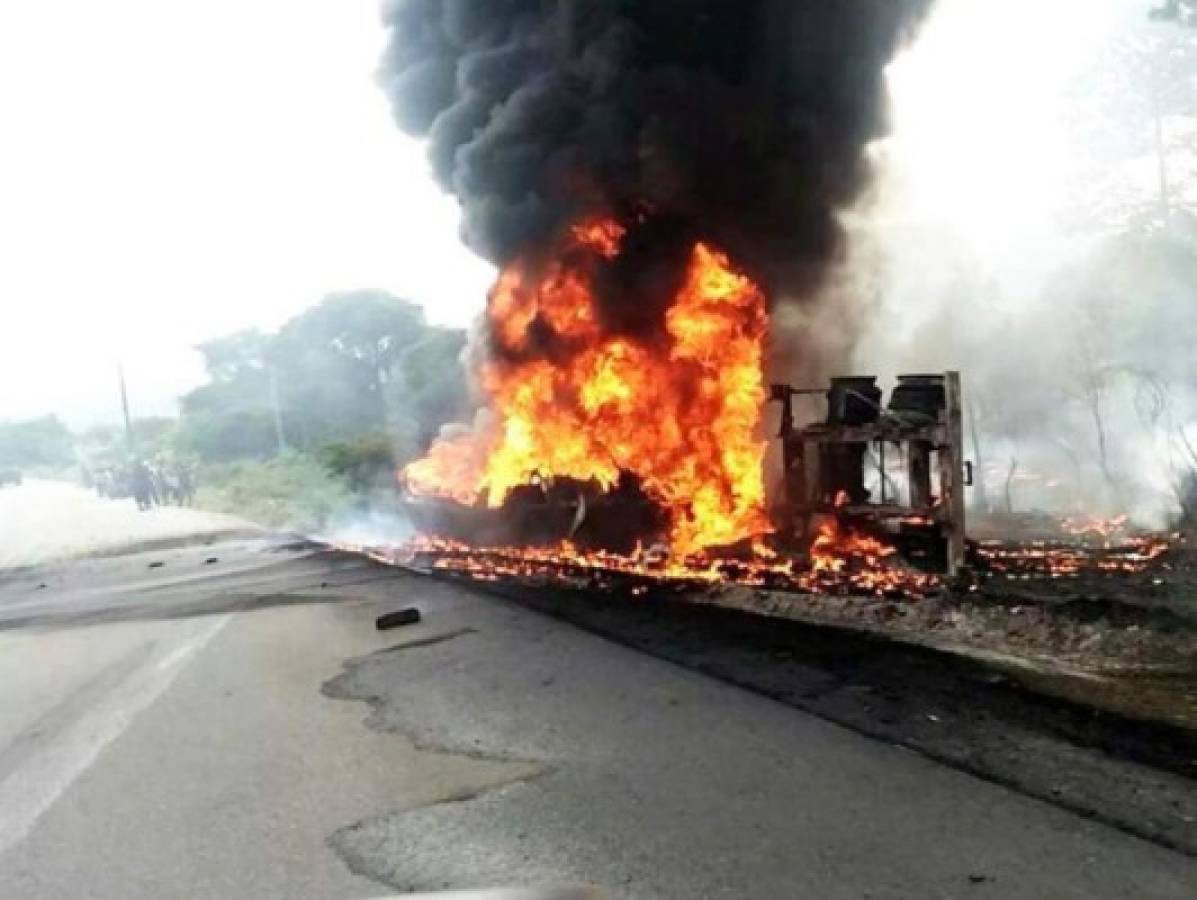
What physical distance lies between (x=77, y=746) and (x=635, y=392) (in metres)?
9.43

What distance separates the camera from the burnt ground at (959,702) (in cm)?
404

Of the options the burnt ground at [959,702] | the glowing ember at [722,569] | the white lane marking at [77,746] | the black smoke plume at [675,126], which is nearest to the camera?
the burnt ground at [959,702]

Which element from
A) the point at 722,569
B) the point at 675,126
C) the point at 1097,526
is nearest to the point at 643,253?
the point at 675,126

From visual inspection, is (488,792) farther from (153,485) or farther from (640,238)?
(153,485)

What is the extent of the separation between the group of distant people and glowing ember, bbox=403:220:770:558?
74.2 feet

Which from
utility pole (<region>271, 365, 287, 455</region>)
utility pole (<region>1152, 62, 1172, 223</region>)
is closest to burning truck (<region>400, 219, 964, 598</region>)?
utility pole (<region>1152, 62, 1172, 223</region>)

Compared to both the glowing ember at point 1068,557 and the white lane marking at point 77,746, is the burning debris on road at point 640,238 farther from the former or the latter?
the white lane marking at point 77,746

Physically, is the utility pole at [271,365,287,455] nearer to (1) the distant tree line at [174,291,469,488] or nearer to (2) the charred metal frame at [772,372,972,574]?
(1) the distant tree line at [174,291,469,488]

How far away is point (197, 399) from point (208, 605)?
4984 cm

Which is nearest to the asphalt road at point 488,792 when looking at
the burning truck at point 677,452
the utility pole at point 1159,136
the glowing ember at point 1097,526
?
the burning truck at point 677,452

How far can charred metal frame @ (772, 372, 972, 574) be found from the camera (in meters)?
9.49

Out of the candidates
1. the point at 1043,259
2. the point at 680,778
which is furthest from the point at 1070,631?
the point at 1043,259

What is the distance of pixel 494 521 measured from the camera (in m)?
14.9

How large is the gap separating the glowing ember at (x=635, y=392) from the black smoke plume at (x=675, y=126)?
1.64 feet
